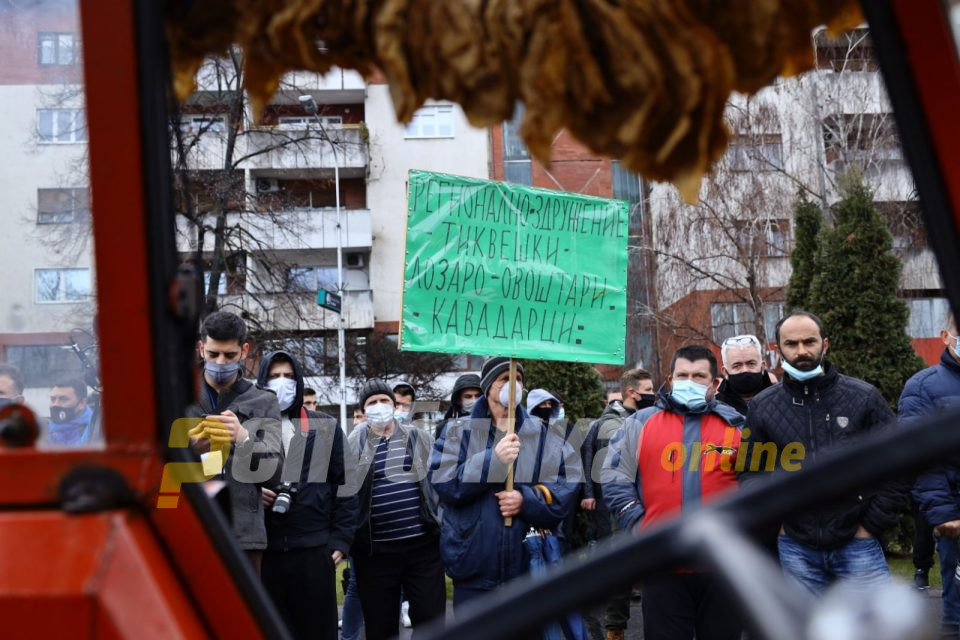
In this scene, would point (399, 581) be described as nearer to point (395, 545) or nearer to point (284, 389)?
point (395, 545)

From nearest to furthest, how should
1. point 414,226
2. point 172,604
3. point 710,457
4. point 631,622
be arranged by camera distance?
point 172,604
point 414,226
point 710,457
point 631,622

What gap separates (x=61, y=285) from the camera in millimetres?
1498

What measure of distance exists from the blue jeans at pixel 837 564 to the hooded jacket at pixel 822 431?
0.05 meters

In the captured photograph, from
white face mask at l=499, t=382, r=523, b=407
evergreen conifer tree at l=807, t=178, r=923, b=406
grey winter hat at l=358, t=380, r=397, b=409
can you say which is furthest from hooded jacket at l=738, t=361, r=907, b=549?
evergreen conifer tree at l=807, t=178, r=923, b=406

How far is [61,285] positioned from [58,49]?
14.0 inches

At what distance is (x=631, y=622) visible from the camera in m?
8.48

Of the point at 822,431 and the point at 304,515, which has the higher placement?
the point at 822,431

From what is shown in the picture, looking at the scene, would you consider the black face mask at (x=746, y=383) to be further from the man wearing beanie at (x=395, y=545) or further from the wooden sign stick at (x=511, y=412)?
the man wearing beanie at (x=395, y=545)

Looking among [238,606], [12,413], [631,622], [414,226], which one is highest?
[414,226]

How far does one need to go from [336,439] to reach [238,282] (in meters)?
2.31

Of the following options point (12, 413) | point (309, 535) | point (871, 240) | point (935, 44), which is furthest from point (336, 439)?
point (871, 240)

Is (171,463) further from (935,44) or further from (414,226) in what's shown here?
(414,226)

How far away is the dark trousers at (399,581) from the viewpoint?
20.1 ft

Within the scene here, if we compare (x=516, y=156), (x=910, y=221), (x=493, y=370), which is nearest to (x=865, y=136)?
(x=910, y=221)
